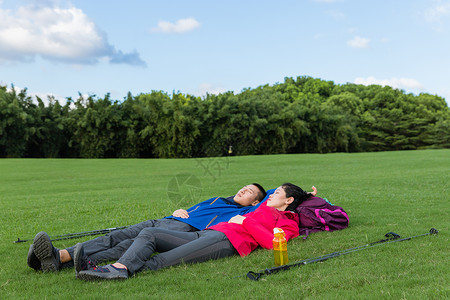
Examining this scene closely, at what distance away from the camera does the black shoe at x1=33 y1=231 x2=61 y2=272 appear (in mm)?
A: 3571

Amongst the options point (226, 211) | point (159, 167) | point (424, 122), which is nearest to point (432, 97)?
point (424, 122)

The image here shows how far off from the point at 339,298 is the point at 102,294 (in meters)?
1.84

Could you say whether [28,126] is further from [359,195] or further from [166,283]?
[166,283]

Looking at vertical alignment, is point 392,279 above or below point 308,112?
below

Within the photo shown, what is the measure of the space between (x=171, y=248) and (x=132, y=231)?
70 centimetres

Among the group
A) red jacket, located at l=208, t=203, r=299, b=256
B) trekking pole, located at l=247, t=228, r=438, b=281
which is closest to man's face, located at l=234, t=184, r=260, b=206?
red jacket, located at l=208, t=203, r=299, b=256

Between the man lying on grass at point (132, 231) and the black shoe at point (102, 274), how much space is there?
0.58 m

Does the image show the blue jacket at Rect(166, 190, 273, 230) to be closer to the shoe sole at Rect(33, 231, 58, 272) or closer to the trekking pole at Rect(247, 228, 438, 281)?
the trekking pole at Rect(247, 228, 438, 281)

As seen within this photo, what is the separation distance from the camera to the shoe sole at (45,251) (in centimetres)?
357

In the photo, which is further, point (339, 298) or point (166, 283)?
point (166, 283)

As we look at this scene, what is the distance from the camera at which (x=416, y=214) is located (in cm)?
614

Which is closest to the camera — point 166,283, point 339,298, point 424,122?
point 339,298

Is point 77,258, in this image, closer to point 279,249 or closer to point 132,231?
point 132,231

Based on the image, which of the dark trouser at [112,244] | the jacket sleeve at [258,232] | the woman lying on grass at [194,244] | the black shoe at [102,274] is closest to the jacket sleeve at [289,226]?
the woman lying on grass at [194,244]
